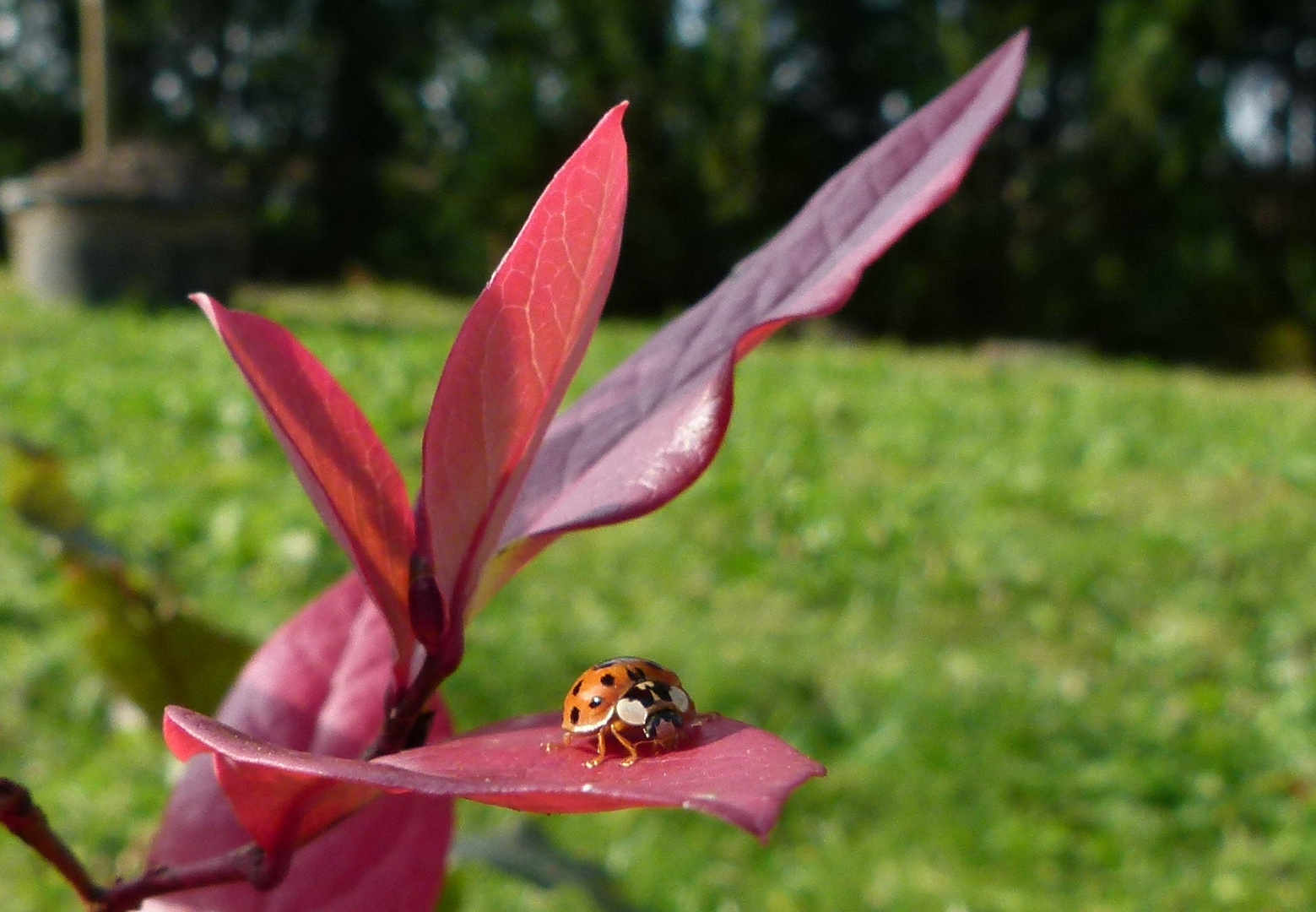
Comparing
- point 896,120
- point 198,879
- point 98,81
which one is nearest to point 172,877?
point 198,879

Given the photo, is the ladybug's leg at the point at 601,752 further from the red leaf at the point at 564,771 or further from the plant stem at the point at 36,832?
the plant stem at the point at 36,832

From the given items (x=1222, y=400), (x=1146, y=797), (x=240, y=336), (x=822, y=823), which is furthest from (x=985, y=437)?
(x=240, y=336)

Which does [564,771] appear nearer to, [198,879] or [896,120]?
[198,879]

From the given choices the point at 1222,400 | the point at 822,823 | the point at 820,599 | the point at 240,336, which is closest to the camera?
the point at 240,336

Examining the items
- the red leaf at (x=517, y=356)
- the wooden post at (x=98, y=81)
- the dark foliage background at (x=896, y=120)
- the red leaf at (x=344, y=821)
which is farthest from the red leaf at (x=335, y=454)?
the dark foliage background at (x=896, y=120)

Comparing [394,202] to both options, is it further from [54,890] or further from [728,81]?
[54,890]

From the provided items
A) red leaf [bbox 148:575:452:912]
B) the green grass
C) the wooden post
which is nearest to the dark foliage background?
the wooden post

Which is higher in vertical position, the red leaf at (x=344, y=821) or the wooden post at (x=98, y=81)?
the red leaf at (x=344, y=821)
